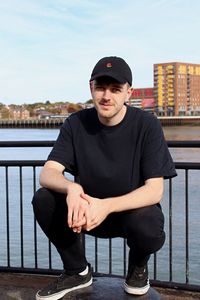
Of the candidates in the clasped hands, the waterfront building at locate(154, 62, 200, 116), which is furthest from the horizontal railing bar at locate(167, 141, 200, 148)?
the waterfront building at locate(154, 62, 200, 116)

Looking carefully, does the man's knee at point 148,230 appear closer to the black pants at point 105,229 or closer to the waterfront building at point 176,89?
the black pants at point 105,229

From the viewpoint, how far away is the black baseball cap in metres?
2.79

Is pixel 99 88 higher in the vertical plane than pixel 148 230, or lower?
higher

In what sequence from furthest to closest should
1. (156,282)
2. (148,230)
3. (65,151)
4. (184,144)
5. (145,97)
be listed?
(145,97), (156,282), (184,144), (65,151), (148,230)

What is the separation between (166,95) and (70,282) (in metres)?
120

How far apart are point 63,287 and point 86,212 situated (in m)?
0.76

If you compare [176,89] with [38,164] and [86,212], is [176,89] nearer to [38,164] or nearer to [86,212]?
[38,164]

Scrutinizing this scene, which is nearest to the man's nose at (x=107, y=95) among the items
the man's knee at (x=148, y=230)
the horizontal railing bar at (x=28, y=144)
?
the man's knee at (x=148, y=230)

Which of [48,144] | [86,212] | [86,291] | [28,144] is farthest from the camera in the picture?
[28,144]

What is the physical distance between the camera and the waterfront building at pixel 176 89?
117 meters

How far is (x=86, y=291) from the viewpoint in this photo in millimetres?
3180

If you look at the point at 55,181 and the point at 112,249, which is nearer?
the point at 55,181

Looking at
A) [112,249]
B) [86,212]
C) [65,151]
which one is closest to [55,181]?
[65,151]

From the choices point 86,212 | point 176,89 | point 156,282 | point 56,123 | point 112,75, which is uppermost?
point 176,89
